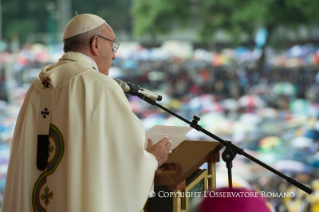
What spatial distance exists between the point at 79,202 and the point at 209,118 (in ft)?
39.5

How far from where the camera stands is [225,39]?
18.7m

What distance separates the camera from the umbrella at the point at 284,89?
54.9 feet

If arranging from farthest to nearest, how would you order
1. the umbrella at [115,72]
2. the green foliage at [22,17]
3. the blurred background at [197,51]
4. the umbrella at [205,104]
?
1. the green foliage at [22,17]
2. the umbrella at [115,72]
3. the blurred background at [197,51]
4. the umbrella at [205,104]

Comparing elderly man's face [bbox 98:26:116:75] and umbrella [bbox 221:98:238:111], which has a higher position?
umbrella [bbox 221:98:238:111]

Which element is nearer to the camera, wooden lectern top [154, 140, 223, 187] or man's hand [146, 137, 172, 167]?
wooden lectern top [154, 140, 223, 187]

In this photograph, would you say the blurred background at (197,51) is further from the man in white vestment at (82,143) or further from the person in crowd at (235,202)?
the person in crowd at (235,202)

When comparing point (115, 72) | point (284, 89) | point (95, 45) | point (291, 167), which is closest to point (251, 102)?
point (284, 89)

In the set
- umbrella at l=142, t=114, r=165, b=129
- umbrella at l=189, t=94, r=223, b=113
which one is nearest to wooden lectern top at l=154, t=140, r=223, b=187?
umbrella at l=142, t=114, r=165, b=129

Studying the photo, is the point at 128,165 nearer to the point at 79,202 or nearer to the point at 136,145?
the point at 136,145

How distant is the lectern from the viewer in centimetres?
176

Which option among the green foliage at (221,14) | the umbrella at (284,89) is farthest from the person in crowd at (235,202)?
the umbrella at (284,89)

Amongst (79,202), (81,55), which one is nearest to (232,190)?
(79,202)

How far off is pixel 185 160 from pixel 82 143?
16.0 inches

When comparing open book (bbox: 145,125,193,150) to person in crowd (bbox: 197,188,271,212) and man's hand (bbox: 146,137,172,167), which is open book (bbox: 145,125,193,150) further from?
person in crowd (bbox: 197,188,271,212)
